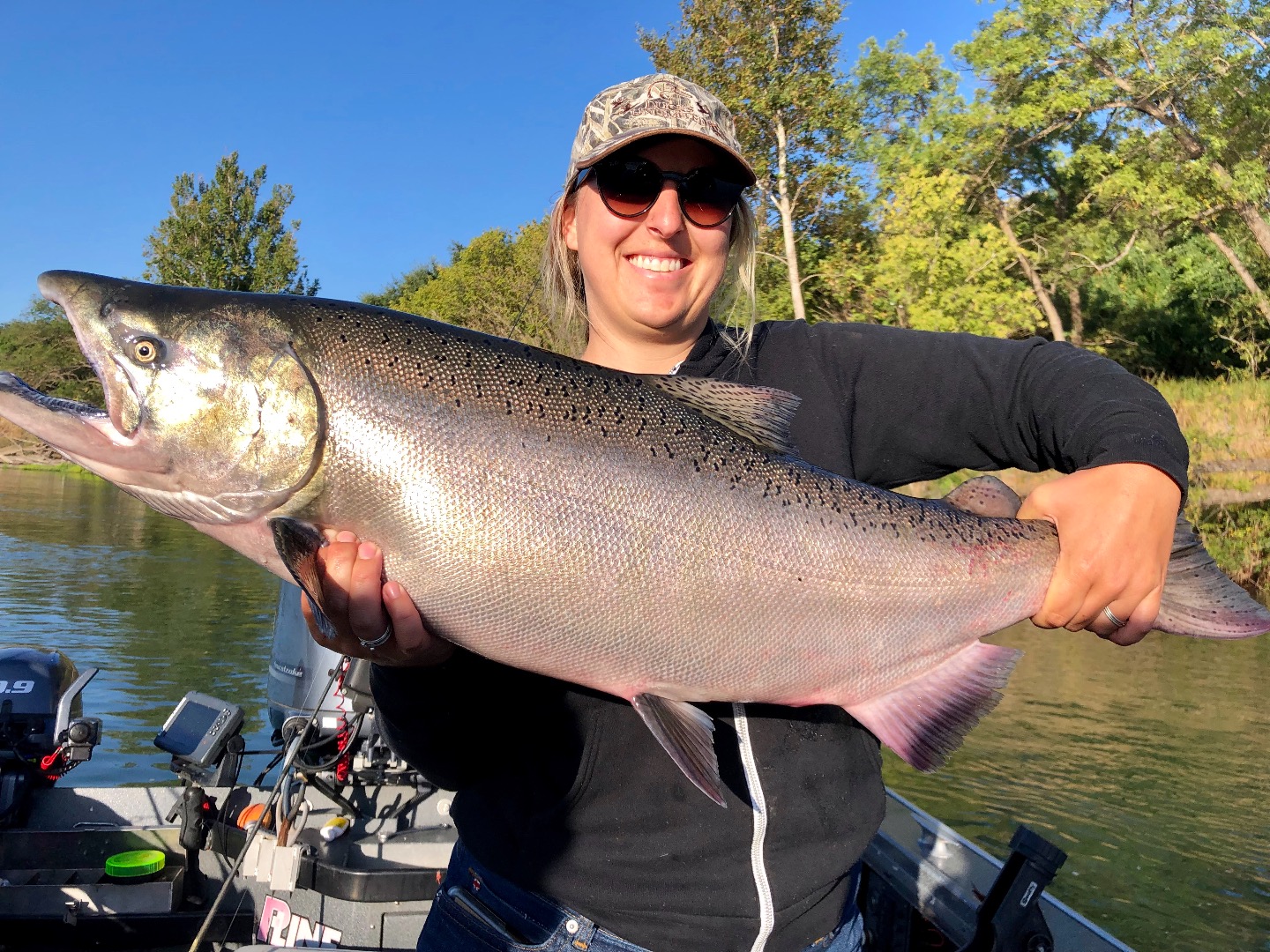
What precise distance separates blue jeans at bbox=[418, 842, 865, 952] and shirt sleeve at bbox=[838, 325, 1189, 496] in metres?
1.12

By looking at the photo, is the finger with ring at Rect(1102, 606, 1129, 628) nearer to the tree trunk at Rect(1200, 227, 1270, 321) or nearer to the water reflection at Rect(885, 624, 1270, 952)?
the water reflection at Rect(885, 624, 1270, 952)

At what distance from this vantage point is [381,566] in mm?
2086

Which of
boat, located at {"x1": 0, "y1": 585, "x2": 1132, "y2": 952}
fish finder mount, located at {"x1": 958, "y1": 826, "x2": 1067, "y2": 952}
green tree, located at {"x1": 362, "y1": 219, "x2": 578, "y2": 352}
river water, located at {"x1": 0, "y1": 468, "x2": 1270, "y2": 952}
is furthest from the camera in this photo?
green tree, located at {"x1": 362, "y1": 219, "x2": 578, "y2": 352}

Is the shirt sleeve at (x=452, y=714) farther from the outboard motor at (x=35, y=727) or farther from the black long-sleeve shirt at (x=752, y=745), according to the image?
the outboard motor at (x=35, y=727)

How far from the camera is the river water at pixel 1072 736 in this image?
7965 millimetres

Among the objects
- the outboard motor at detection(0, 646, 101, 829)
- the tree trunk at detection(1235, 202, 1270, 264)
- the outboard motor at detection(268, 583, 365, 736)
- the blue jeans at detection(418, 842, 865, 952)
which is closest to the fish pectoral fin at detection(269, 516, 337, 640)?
the blue jeans at detection(418, 842, 865, 952)

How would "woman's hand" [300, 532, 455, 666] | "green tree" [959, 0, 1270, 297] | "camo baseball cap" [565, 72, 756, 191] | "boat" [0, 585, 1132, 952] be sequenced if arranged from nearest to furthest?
"woman's hand" [300, 532, 455, 666] → "camo baseball cap" [565, 72, 756, 191] → "boat" [0, 585, 1132, 952] → "green tree" [959, 0, 1270, 297]

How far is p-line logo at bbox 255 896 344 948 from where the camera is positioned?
4.41m

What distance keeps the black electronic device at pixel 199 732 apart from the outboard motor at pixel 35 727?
1.42 ft

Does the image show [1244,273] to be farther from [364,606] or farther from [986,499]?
[364,606]

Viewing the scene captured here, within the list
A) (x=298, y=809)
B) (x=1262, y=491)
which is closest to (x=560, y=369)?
(x=298, y=809)

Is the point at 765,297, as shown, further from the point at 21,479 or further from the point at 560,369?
the point at 21,479

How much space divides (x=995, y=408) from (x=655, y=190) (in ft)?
3.38

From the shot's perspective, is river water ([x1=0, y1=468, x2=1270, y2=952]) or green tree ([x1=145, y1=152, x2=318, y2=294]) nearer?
river water ([x1=0, y1=468, x2=1270, y2=952])
